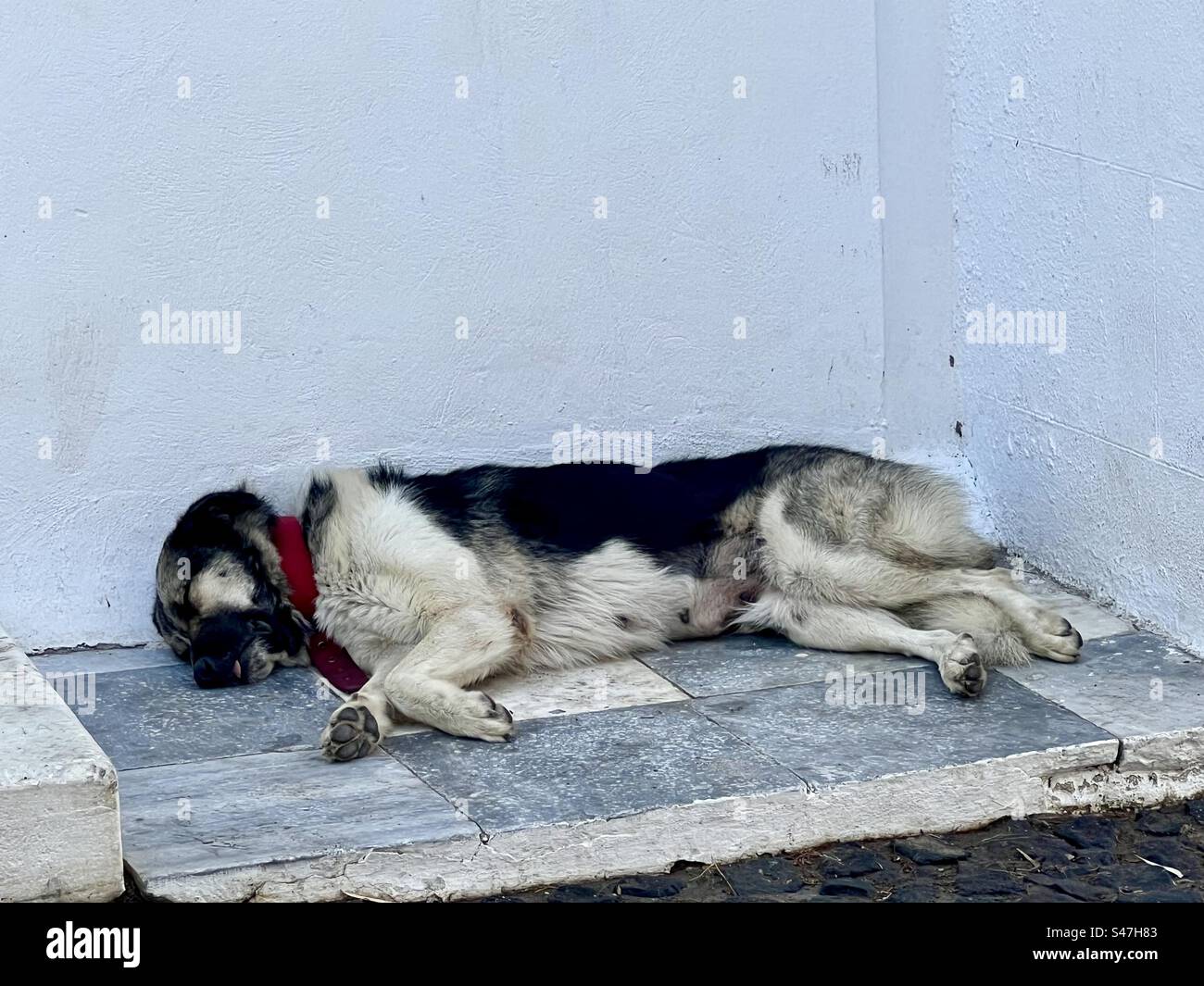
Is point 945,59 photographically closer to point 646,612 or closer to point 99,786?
point 646,612

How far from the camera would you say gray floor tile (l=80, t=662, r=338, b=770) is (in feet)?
17.1

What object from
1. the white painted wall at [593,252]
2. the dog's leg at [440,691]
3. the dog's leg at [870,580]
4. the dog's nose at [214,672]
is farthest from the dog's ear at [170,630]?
the dog's leg at [870,580]

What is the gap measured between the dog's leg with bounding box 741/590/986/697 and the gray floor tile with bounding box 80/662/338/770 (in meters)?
1.58

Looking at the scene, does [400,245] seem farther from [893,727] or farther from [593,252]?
[893,727]

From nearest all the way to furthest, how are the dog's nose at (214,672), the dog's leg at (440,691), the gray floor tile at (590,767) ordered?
the gray floor tile at (590,767)
the dog's leg at (440,691)
the dog's nose at (214,672)

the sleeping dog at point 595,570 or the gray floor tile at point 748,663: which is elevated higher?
the sleeping dog at point 595,570

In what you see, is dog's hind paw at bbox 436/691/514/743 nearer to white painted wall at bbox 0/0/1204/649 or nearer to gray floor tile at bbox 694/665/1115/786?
gray floor tile at bbox 694/665/1115/786

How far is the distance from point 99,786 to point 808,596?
2.71 metres

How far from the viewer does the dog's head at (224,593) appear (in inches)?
224

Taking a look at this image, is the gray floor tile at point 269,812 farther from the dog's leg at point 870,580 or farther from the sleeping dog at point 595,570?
the dog's leg at point 870,580

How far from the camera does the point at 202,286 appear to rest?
234 inches

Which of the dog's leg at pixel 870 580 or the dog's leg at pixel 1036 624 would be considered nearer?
the dog's leg at pixel 1036 624

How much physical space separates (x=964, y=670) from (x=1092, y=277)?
1.56 m

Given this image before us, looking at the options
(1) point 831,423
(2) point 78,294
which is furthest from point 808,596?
(2) point 78,294
